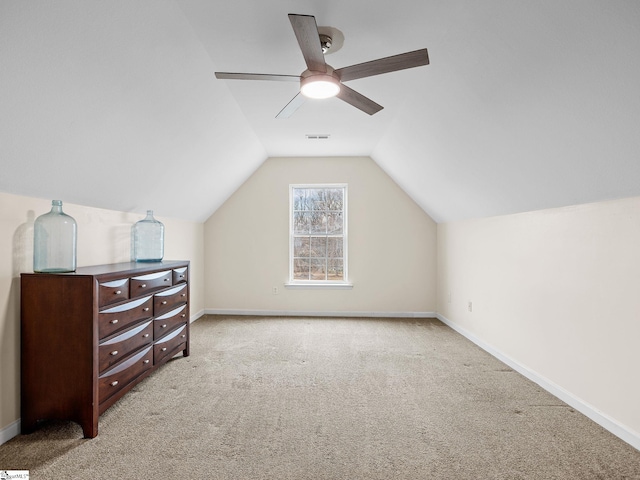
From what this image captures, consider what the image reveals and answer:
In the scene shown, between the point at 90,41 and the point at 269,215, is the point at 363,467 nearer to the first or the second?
the point at 90,41

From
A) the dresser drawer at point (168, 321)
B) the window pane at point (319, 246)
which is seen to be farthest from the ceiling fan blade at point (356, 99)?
the window pane at point (319, 246)

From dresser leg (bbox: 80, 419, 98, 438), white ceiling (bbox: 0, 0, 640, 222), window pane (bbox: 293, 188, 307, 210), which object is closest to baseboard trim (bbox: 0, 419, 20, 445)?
dresser leg (bbox: 80, 419, 98, 438)

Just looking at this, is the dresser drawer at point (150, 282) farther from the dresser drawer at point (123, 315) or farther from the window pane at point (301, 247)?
the window pane at point (301, 247)

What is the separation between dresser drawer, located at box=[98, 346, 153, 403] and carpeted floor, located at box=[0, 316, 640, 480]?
18 centimetres

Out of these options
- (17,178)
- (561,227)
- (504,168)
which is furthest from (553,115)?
(17,178)

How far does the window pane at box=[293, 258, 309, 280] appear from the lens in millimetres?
5680

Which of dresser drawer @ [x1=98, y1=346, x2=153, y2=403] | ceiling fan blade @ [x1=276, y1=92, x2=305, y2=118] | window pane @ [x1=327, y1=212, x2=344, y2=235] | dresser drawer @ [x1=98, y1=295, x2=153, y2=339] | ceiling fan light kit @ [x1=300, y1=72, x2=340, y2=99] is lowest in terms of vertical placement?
dresser drawer @ [x1=98, y1=346, x2=153, y2=403]

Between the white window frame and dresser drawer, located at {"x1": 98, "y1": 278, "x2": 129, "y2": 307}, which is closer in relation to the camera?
dresser drawer, located at {"x1": 98, "y1": 278, "x2": 129, "y2": 307}

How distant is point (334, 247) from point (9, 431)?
424cm

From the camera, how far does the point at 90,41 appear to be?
1.77m

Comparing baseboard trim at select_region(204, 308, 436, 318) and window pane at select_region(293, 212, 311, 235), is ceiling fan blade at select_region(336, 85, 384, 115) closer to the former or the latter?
window pane at select_region(293, 212, 311, 235)

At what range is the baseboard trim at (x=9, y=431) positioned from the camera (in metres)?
2.07

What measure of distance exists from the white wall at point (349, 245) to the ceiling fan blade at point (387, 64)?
3.42 metres

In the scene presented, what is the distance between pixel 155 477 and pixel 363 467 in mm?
1072
